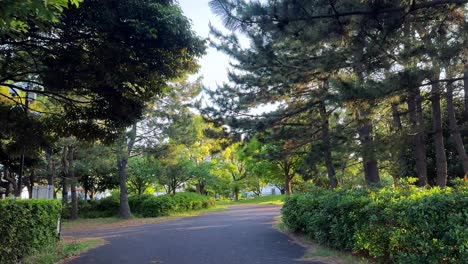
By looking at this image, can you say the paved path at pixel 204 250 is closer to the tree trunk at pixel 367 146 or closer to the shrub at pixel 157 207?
the tree trunk at pixel 367 146

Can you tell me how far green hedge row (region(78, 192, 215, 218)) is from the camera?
91.1ft

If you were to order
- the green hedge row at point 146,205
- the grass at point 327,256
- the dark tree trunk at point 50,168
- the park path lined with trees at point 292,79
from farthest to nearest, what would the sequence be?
1. the green hedge row at point 146,205
2. the dark tree trunk at point 50,168
3. the grass at point 327,256
4. the park path lined with trees at point 292,79

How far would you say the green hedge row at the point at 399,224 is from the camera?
220 inches

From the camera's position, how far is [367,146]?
467 inches

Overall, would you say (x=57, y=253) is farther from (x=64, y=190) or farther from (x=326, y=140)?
(x=64, y=190)

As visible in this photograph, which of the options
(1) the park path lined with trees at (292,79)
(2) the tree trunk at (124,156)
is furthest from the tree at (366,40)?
(2) the tree trunk at (124,156)

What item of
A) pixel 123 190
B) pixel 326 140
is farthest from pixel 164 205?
pixel 326 140

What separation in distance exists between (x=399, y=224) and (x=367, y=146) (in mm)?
5363

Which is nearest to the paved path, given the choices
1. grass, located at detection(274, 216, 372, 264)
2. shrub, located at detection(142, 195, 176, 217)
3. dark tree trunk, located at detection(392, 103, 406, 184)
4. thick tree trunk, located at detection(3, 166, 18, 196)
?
grass, located at detection(274, 216, 372, 264)

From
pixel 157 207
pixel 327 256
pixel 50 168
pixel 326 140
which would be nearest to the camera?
pixel 327 256

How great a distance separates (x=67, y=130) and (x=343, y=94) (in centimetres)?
700

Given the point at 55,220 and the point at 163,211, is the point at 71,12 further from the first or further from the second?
the point at 163,211

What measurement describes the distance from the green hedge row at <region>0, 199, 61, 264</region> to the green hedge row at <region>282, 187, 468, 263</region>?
6.86 metres

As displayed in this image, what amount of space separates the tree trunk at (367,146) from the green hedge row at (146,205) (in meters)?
16.6
